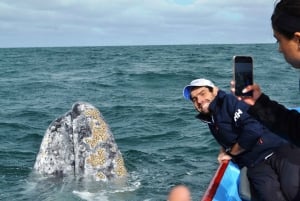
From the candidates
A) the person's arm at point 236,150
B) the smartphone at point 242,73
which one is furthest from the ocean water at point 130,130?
the smartphone at point 242,73

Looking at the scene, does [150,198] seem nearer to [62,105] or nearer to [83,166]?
[83,166]

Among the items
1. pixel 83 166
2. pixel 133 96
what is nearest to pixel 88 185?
pixel 83 166

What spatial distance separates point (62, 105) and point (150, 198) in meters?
9.57

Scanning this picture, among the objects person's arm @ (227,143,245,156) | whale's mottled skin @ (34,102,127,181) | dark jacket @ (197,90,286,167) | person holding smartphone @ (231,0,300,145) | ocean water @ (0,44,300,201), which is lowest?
ocean water @ (0,44,300,201)

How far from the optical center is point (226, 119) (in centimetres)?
463

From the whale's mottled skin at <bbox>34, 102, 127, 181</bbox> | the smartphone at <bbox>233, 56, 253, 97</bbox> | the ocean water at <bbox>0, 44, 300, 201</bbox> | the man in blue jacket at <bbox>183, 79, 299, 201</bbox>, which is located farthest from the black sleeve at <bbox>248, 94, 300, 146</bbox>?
the whale's mottled skin at <bbox>34, 102, 127, 181</bbox>

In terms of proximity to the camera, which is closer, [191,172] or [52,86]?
[191,172]

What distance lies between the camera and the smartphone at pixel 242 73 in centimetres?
333

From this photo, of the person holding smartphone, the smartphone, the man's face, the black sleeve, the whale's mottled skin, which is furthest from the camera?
the whale's mottled skin

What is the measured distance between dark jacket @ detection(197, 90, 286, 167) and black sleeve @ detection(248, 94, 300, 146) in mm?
1304

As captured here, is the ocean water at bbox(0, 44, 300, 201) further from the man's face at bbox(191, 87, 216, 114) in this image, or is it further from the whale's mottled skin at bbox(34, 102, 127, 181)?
the man's face at bbox(191, 87, 216, 114)

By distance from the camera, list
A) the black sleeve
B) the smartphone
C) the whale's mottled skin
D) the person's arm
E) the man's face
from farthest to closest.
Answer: the whale's mottled skin < the man's face < the person's arm < the smartphone < the black sleeve

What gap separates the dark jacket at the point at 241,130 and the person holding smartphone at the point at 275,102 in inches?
44.3

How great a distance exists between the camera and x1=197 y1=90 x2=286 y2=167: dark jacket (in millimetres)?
4430
